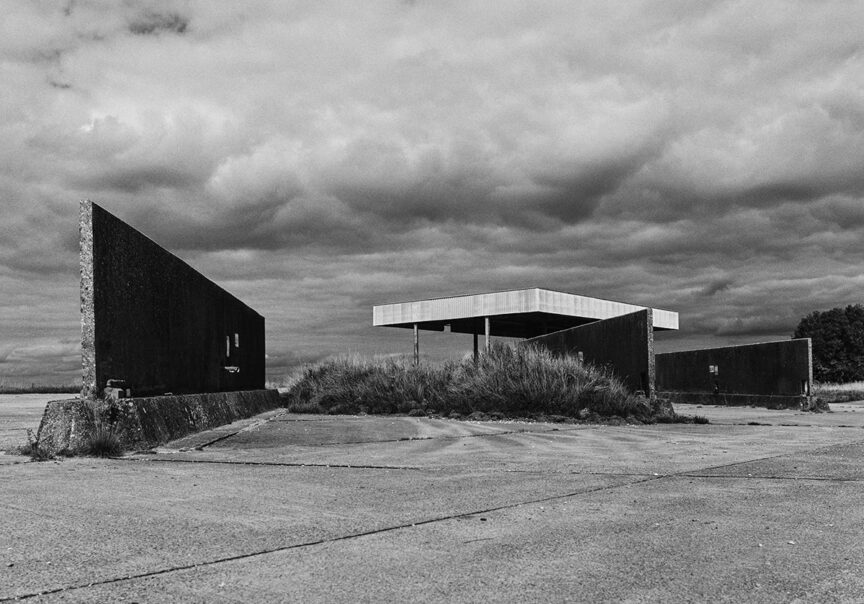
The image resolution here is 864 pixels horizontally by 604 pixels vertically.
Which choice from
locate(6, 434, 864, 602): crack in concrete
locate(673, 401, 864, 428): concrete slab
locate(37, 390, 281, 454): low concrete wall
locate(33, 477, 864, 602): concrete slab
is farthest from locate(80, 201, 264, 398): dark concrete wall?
locate(673, 401, 864, 428): concrete slab

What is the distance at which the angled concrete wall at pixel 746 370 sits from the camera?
1880cm

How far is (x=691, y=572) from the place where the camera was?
3.06m

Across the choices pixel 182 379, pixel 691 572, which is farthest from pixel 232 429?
pixel 691 572

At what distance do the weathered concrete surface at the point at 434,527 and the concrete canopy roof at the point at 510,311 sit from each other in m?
26.9

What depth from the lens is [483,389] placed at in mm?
14203

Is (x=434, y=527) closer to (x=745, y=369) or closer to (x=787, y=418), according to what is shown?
(x=787, y=418)

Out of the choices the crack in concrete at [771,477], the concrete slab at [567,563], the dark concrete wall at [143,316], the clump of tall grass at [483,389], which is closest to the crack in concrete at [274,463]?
the dark concrete wall at [143,316]

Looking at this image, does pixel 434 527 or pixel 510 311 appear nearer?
pixel 434 527

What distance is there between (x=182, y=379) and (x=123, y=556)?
309 inches

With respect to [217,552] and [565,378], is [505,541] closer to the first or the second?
[217,552]

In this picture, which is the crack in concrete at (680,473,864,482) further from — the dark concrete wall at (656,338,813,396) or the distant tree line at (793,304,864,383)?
the distant tree line at (793,304,864,383)

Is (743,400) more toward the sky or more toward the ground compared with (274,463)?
more toward the ground

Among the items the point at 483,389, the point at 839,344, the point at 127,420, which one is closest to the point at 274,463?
the point at 127,420

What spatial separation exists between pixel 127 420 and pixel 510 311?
27970 mm
